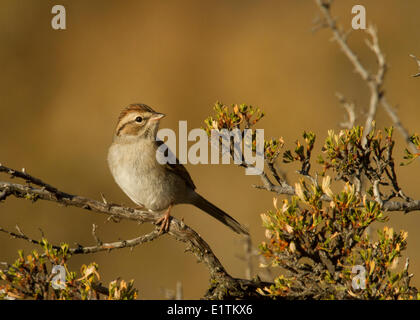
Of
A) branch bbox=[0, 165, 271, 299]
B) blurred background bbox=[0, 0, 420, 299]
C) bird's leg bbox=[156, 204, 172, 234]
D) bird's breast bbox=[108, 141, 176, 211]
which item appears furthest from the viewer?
blurred background bbox=[0, 0, 420, 299]

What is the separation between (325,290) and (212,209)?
297cm

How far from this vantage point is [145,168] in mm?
5984

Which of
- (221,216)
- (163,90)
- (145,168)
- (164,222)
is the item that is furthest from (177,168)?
(163,90)

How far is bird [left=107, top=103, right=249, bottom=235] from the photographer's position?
5.96 metres

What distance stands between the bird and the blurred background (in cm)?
463

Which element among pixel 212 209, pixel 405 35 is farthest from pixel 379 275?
pixel 405 35

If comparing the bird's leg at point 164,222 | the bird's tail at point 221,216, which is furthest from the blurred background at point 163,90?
the bird's leg at point 164,222

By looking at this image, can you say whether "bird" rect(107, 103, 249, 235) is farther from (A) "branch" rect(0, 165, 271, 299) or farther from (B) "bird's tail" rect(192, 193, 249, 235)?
(A) "branch" rect(0, 165, 271, 299)

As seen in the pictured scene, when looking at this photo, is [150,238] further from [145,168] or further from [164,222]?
[145,168]

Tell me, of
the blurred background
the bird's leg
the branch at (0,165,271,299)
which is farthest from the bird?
the blurred background

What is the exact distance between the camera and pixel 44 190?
4.22 meters
